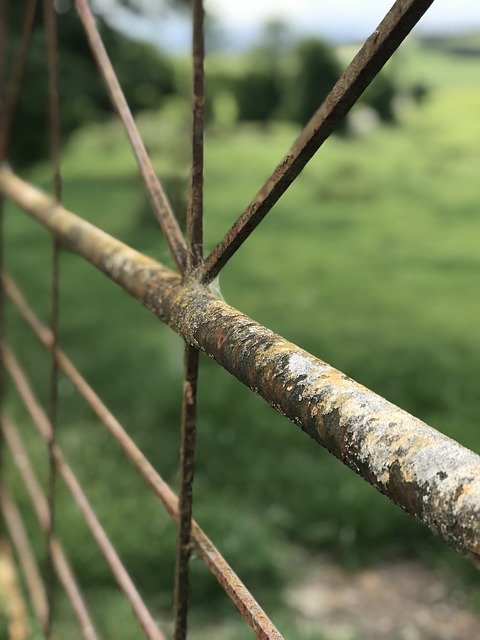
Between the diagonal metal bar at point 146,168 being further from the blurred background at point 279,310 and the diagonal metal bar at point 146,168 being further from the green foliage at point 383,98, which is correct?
the green foliage at point 383,98

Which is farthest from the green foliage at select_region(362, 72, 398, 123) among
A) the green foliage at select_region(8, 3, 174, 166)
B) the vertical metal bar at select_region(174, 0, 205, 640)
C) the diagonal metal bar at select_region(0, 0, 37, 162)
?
the vertical metal bar at select_region(174, 0, 205, 640)

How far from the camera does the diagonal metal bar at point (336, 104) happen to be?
1.76ft

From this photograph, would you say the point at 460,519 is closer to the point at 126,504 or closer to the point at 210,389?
the point at 126,504

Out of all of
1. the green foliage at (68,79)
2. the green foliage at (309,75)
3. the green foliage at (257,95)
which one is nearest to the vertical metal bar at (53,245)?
the green foliage at (68,79)

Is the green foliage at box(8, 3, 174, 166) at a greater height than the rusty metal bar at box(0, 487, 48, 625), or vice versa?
the green foliage at box(8, 3, 174, 166)

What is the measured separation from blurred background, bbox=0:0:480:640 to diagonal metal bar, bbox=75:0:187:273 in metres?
0.49

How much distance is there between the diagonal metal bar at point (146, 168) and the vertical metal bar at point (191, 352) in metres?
0.05

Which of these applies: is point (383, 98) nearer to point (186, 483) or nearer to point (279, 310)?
point (279, 310)

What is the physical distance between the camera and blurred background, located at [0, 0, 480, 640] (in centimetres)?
266

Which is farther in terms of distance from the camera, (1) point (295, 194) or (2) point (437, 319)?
(1) point (295, 194)

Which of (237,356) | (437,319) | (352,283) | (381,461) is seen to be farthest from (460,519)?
(352,283)

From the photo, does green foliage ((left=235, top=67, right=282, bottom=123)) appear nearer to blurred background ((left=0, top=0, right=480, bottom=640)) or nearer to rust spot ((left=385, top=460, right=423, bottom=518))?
blurred background ((left=0, top=0, right=480, bottom=640))

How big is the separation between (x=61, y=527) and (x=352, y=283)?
3.69 meters

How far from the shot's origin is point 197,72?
792 mm
